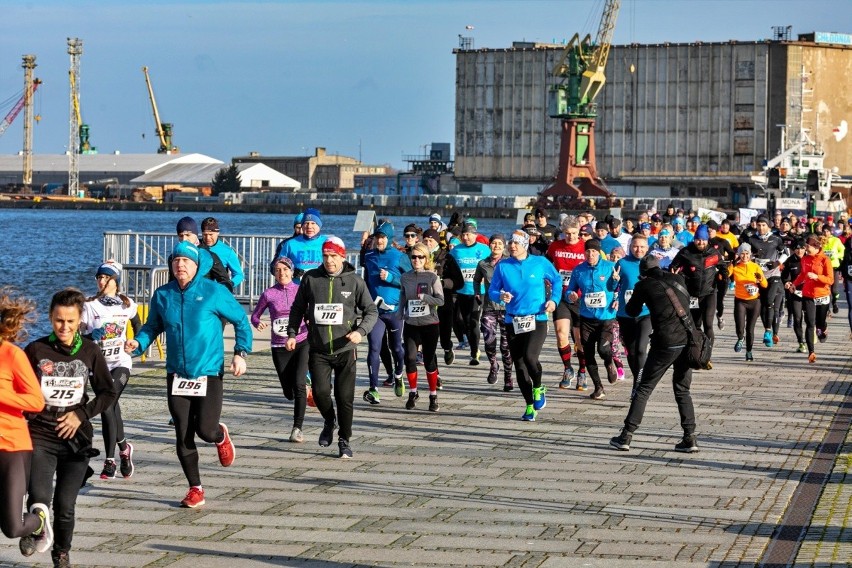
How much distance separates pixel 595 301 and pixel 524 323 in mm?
1960

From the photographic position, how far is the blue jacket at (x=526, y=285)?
13.2 meters

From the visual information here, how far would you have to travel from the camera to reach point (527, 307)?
518 inches

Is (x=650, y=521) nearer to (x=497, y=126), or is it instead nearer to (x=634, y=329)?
(x=634, y=329)

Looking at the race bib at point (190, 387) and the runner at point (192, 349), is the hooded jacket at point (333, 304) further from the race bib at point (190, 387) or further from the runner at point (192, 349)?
the race bib at point (190, 387)

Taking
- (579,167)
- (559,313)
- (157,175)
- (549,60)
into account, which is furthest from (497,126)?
(559,313)

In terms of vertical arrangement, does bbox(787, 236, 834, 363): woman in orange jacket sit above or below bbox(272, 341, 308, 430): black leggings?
above

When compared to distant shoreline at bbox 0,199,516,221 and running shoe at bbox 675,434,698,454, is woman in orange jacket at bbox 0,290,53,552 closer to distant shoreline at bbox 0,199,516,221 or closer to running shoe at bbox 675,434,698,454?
running shoe at bbox 675,434,698,454

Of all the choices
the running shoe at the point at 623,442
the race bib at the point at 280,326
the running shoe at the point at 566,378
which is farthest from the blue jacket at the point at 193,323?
the running shoe at the point at 566,378

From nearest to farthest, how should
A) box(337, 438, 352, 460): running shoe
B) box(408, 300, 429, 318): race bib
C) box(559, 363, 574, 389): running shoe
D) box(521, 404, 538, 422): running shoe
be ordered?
1. box(337, 438, 352, 460): running shoe
2. box(521, 404, 538, 422): running shoe
3. box(408, 300, 429, 318): race bib
4. box(559, 363, 574, 389): running shoe

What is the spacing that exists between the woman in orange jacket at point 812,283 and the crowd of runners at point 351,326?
0.03 meters

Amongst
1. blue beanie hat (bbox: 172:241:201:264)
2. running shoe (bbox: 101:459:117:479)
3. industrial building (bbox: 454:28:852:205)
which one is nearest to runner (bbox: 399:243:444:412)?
running shoe (bbox: 101:459:117:479)

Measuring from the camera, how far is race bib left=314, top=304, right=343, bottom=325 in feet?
35.8

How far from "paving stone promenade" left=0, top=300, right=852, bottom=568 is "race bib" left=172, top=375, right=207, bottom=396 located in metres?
0.72

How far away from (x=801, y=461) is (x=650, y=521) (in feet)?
9.06
